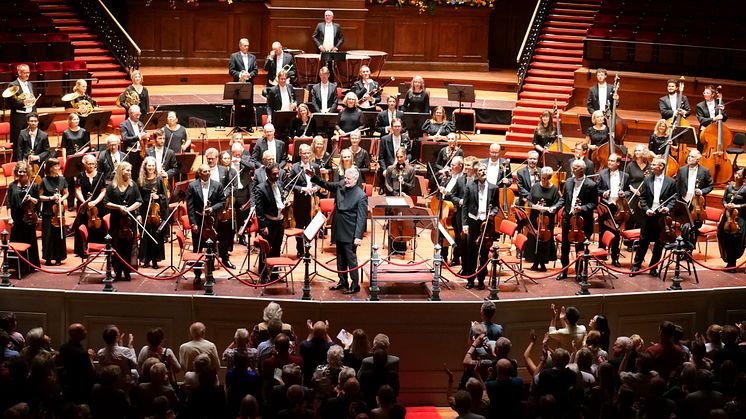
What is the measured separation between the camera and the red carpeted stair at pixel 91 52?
793 inches

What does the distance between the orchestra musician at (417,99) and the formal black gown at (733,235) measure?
17.2 ft

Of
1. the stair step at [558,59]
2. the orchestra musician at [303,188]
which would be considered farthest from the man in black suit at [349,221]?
the stair step at [558,59]

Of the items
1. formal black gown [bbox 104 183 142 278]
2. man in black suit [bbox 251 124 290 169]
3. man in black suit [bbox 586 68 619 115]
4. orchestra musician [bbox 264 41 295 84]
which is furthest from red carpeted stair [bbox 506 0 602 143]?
formal black gown [bbox 104 183 142 278]

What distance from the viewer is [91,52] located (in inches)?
818

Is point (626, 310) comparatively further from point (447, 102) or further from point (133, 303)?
point (447, 102)

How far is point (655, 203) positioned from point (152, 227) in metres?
6.11

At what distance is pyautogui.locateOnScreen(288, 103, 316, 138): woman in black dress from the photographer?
54.5 ft

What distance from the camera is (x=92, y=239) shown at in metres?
14.0

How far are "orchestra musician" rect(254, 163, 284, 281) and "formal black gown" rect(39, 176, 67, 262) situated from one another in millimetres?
2584

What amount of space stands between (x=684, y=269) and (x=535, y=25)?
8.85 meters

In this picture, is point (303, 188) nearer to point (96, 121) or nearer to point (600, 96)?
point (96, 121)

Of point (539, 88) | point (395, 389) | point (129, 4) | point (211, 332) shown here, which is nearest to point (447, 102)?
point (539, 88)

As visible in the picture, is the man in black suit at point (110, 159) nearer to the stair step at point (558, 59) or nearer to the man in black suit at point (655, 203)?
the man in black suit at point (655, 203)

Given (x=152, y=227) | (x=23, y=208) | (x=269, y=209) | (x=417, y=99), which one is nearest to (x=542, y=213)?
(x=269, y=209)
